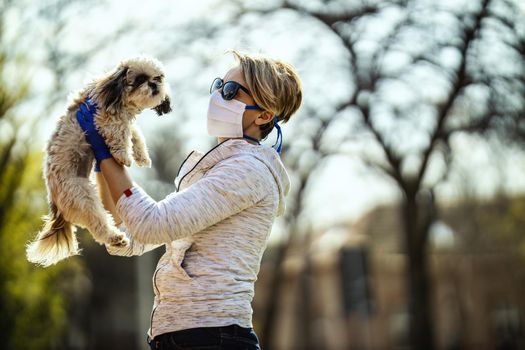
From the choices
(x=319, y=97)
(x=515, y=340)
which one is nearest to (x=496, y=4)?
(x=319, y=97)

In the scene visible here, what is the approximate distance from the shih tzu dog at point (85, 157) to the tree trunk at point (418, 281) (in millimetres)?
13864

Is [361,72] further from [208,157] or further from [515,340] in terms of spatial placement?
[515,340]

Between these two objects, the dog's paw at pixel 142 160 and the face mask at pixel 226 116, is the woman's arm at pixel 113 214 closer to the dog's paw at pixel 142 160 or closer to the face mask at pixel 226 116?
the dog's paw at pixel 142 160

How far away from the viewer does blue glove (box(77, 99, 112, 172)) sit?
10.1ft

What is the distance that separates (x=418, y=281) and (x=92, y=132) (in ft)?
47.8

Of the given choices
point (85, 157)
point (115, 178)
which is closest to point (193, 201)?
point (115, 178)

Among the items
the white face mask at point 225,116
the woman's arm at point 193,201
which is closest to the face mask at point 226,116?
the white face mask at point 225,116

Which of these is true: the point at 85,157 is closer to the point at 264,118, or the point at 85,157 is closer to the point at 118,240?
the point at 118,240

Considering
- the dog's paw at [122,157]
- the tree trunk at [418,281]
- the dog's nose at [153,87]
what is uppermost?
the dog's nose at [153,87]

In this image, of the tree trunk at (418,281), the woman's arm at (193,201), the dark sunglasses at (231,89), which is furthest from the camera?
the tree trunk at (418,281)

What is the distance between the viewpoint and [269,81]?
11.1 ft

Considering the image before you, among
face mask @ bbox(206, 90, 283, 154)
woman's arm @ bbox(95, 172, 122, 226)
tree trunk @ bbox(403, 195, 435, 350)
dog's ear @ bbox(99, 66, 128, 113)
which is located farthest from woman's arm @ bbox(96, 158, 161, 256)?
tree trunk @ bbox(403, 195, 435, 350)

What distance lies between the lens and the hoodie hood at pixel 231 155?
329cm

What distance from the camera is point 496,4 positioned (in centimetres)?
1295
